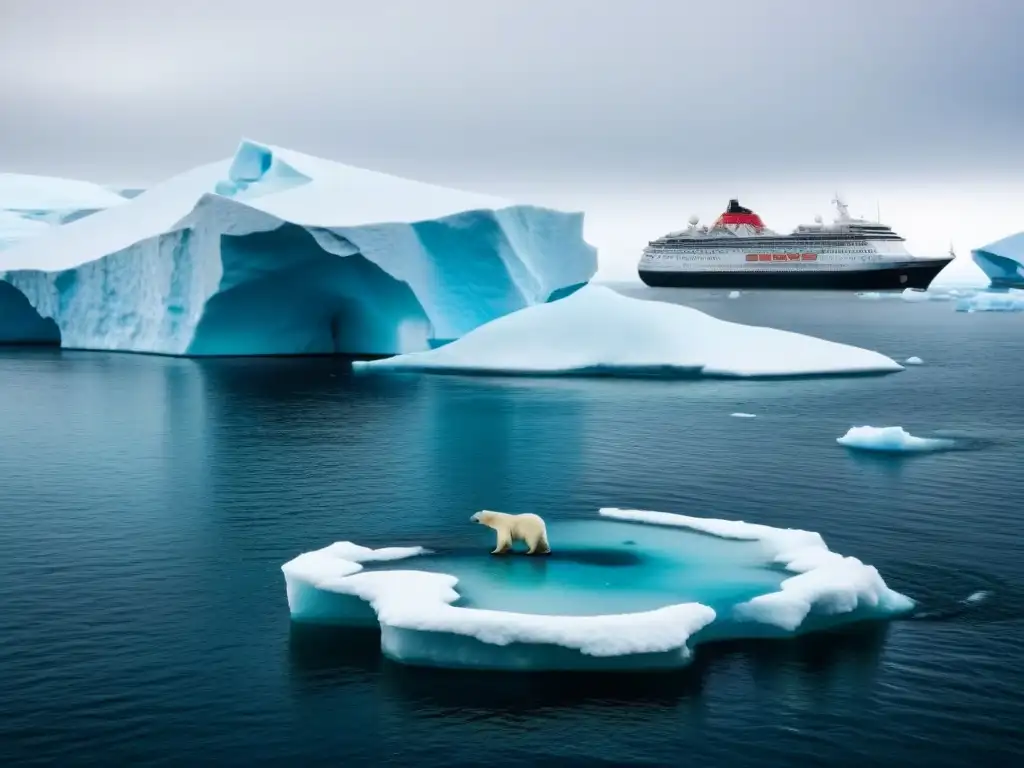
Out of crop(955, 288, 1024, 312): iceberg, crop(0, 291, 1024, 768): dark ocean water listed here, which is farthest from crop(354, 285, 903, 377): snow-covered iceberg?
crop(955, 288, 1024, 312): iceberg

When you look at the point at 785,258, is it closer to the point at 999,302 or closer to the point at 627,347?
the point at 999,302

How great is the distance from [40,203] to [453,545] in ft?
140

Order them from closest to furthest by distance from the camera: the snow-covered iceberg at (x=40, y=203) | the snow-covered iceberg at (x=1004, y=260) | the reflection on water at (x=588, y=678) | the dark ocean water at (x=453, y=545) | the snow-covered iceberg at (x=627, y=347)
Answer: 1. the dark ocean water at (x=453, y=545)
2. the reflection on water at (x=588, y=678)
3. the snow-covered iceberg at (x=627, y=347)
4. the snow-covered iceberg at (x=40, y=203)
5. the snow-covered iceberg at (x=1004, y=260)

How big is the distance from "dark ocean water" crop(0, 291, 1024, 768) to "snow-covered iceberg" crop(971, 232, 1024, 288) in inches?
2227

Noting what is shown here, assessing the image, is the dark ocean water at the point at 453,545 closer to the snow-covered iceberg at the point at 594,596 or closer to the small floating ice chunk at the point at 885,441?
the snow-covered iceberg at the point at 594,596


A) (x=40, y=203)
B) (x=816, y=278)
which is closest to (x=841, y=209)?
(x=816, y=278)

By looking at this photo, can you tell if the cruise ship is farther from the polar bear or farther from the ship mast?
the polar bear

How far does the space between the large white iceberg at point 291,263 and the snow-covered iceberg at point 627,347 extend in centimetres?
357

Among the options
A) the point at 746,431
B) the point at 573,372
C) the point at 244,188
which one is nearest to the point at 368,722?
the point at 746,431

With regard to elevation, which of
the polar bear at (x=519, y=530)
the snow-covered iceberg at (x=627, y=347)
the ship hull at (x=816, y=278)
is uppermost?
the ship hull at (x=816, y=278)

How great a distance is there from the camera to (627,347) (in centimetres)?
2864

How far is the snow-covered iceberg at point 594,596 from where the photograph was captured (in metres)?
8.33

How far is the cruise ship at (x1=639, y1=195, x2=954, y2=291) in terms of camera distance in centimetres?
9006

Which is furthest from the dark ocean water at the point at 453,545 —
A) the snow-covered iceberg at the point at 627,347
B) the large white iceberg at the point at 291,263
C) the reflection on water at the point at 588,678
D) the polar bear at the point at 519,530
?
the large white iceberg at the point at 291,263
